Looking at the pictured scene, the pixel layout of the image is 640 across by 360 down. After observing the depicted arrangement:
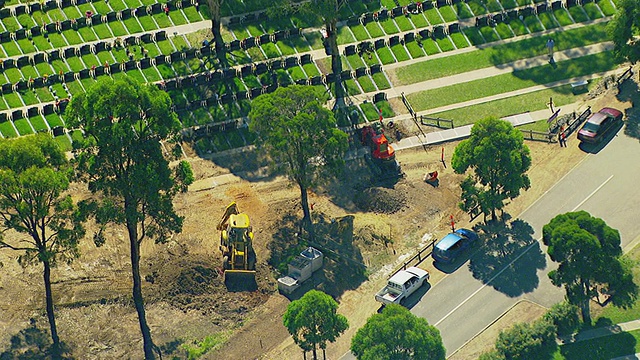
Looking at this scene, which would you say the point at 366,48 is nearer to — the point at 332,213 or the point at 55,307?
the point at 332,213

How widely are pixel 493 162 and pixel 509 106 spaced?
17.6 m

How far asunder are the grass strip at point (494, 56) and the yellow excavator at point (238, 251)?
2741cm

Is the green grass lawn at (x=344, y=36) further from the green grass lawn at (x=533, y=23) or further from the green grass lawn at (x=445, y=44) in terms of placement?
the green grass lawn at (x=533, y=23)

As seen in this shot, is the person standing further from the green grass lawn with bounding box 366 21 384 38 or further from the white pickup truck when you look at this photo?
the white pickup truck

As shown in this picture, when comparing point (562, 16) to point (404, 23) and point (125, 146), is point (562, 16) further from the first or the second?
point (125, 146)

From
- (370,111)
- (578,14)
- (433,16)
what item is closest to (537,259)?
(370,111)

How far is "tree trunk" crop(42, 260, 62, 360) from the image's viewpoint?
102 meters

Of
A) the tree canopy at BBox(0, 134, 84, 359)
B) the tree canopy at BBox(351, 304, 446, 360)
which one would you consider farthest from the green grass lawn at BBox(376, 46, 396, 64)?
the tree canopy at BBox(351, 304, 446, 360)

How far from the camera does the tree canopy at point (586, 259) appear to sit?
98375 mm

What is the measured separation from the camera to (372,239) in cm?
11156

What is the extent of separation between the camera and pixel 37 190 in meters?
97.0

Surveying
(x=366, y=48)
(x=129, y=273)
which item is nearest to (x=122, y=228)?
(x=129, y=273)

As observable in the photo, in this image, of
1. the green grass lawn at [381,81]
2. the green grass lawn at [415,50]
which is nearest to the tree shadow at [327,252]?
the green grass lawn at [381,81]

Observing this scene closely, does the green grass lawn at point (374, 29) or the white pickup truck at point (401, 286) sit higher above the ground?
the green grass lawn at point (374, 29)
